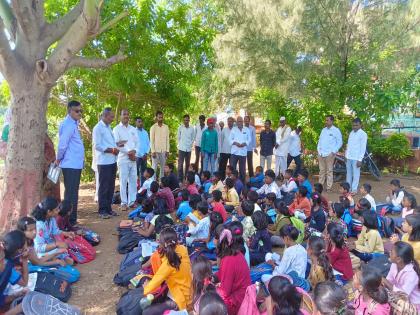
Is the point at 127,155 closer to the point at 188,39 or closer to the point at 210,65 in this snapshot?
the point at 188,39

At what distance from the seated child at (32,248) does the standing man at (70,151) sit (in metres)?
1.24

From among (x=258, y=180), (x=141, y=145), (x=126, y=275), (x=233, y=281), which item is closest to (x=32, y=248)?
(x=126, y=275)

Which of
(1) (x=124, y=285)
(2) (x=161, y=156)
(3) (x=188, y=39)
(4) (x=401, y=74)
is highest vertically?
(3) (x=188, y=39)

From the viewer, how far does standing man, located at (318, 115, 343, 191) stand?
→ 865 centimetres

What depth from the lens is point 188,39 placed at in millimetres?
8320

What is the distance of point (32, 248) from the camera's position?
3.98 meters

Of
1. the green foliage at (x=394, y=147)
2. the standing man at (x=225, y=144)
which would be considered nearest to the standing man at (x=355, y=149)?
the green foliage at (x=394, y=147)

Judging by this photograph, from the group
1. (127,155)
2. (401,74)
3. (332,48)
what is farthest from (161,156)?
(401,74)

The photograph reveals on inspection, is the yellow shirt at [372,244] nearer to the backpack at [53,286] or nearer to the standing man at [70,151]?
the backpack at [53,286]

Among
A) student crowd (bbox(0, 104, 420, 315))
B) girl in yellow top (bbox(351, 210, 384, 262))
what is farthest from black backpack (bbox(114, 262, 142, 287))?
girl in yellow top (bbox(351, 210, 384, 262))

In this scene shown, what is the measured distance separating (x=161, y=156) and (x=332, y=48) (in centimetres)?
→ 489

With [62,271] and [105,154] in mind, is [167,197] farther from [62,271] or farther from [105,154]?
[62,271]

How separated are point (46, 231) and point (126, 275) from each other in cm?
113

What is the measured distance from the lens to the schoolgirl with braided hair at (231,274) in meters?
3.37
